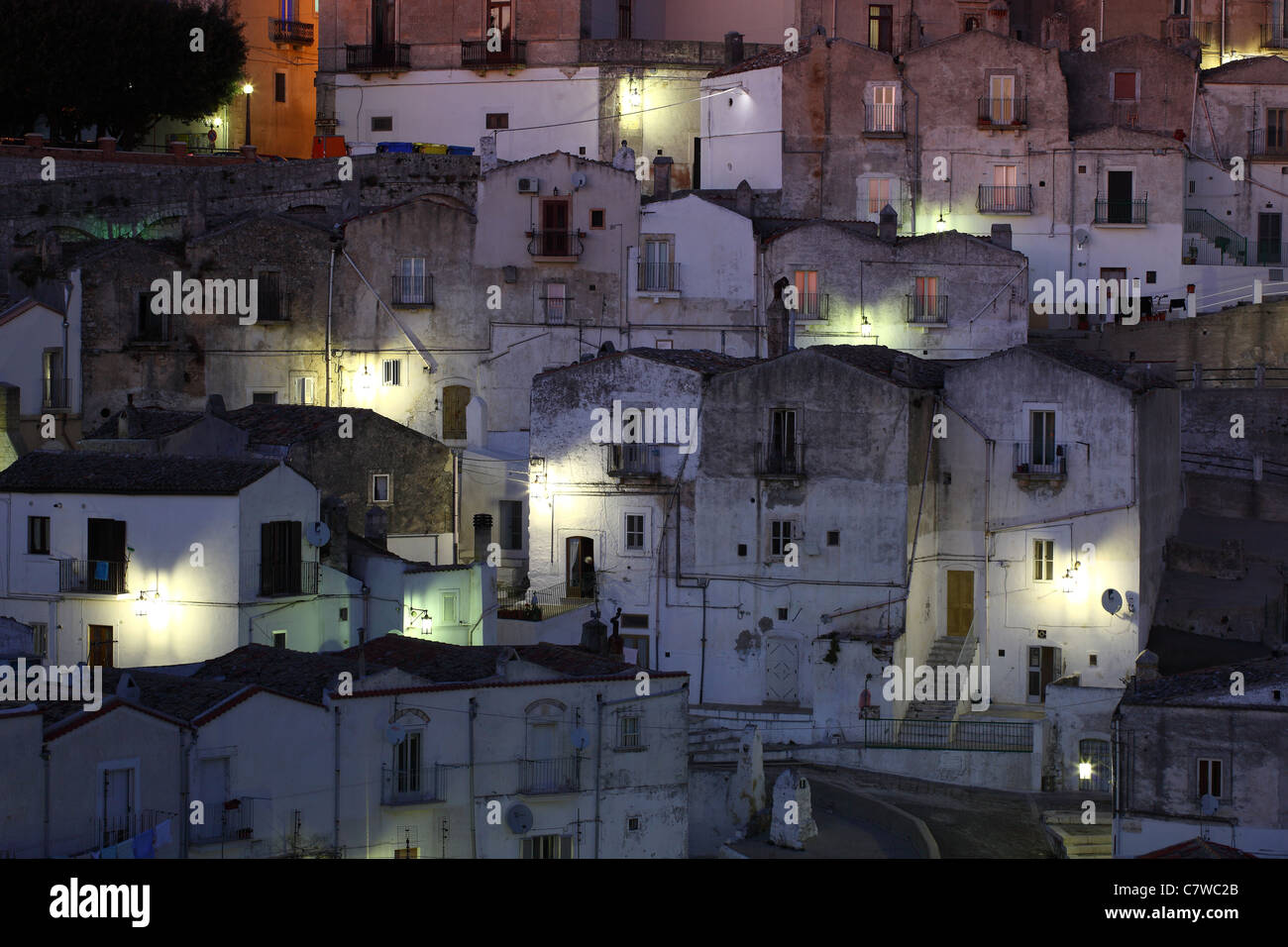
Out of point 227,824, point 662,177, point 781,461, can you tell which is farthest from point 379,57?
point 227,824

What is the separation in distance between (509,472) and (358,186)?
12.3m

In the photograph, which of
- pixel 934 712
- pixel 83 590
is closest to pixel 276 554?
pixel 83 590

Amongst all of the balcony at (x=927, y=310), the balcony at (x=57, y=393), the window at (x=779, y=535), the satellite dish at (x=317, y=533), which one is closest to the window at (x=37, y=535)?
the satellite dish at (x=317, y=533)

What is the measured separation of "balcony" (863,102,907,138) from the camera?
54625 millimetres

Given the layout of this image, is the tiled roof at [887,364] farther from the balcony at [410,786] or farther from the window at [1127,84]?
the window at [1127,84]

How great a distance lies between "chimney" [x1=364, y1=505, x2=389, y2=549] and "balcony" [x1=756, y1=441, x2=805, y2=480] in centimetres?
767

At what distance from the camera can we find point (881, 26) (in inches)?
2328

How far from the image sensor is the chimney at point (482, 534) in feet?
145

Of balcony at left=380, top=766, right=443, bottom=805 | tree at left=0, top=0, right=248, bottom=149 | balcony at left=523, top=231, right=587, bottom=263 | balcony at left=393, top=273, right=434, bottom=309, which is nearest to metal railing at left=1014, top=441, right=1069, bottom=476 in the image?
balcony at left=523, top=231, right=587, bottom=263

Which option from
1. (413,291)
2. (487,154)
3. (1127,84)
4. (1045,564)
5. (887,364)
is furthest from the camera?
(1127,84)

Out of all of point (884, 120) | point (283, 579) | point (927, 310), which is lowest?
point (283, 579)

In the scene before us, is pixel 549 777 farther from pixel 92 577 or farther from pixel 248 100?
pixel 248 100

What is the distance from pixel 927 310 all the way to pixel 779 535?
1007 cm

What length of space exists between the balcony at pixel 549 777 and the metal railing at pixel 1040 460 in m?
11.5
